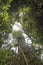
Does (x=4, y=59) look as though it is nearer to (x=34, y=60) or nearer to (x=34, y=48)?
(x=34, y=60)

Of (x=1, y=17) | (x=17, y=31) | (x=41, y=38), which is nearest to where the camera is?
(x=1, y=17)

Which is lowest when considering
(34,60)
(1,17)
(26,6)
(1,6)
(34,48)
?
(34,60)

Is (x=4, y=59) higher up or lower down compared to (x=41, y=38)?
lower down

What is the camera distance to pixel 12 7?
3.66 m

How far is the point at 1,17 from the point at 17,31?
53.5 inches

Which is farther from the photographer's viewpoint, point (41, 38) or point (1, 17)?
point (41, 38)

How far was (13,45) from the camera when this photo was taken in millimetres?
3938

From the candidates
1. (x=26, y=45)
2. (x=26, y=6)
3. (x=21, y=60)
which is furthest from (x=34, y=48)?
(x=26, y=6)

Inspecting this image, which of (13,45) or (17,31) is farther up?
(17,31)

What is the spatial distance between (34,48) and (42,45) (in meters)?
0.24

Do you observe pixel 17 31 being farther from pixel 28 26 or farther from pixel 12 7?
pixel 12 7

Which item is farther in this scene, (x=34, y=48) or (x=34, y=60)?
(x=34, y=48)

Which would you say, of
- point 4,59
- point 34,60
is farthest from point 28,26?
point 4,59

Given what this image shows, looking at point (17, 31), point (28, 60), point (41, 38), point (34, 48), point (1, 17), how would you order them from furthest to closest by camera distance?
1. point (17, 31)
2. point (34, 48)
3. point (41, 38)
4. point (28, 60)
5. point (1, 17)
